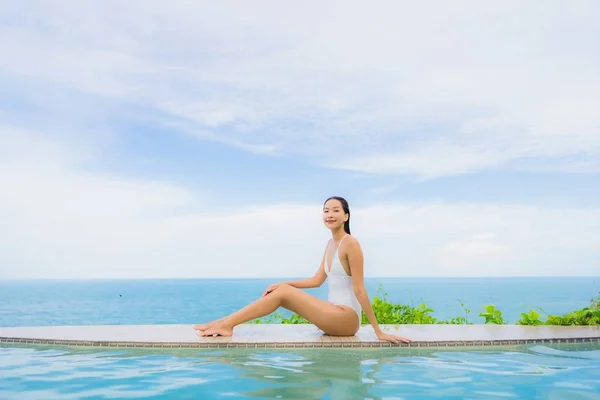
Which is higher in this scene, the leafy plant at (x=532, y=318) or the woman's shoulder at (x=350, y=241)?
the woman's shoulder at (x=350, y=241)

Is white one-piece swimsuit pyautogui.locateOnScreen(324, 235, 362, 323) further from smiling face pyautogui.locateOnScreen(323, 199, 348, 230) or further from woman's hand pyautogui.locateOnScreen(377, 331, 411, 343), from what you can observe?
woman's hand pyautogui.locateOnScreen(377, 331, 411, 343)

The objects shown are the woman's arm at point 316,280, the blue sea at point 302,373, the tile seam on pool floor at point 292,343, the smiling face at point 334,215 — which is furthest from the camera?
the woman's arm at point 316,280

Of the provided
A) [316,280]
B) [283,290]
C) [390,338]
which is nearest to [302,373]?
[283,290]

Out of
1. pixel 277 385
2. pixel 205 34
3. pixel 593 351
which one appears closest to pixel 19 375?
pixel 277 385

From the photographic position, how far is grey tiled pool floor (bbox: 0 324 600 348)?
7105mm

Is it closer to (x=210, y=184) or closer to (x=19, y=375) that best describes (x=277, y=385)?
(x=19, y=375)

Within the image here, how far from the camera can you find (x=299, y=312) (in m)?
7.38

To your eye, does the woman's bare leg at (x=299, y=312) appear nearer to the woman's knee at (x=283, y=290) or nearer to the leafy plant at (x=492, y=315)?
the woman's knee at (x=283, y=290)

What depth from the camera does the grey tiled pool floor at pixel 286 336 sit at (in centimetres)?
711

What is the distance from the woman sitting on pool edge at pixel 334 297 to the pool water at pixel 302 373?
1.73 ft

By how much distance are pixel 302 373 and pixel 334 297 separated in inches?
73.6

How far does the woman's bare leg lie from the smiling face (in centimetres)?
93

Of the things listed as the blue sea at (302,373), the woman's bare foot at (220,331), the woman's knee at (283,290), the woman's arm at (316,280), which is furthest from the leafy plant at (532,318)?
the woman's bare foot at (220,331)

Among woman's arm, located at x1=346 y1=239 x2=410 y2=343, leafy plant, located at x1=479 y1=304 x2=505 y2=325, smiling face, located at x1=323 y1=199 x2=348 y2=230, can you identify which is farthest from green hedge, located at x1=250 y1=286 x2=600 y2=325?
smiling face, located at x1=323 y1=199 x2=348 y2=230
